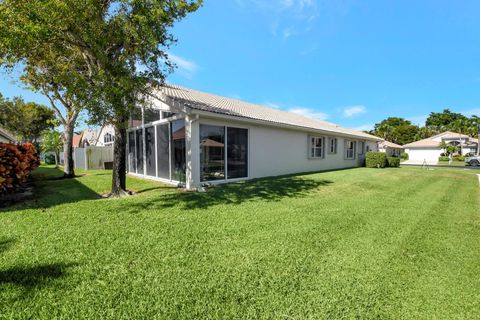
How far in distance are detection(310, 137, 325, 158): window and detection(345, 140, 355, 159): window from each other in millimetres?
4489

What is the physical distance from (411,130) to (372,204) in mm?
72286

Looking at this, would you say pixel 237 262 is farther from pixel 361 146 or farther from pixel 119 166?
pixel 361 146

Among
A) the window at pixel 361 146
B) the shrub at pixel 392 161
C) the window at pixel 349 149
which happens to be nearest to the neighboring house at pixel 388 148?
the shrub at pixel 392 161

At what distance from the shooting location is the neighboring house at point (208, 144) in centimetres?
863

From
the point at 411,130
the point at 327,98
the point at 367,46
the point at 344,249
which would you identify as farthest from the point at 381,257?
the point at 411,130

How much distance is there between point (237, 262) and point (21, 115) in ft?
126

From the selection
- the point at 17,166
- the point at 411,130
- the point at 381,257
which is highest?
the point at 411,130

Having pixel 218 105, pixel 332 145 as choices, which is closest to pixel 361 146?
pixel 332 145

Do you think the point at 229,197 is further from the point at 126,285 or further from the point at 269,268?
the point at 126,285

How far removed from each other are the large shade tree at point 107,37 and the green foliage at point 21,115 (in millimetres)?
26100

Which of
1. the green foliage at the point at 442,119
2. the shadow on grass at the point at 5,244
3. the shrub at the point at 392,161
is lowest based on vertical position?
the shadow on grass at the point at 5,244

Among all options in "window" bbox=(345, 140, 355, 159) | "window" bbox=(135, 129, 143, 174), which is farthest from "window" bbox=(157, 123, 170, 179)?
"window" bbox=(345, 140, 355, 159)

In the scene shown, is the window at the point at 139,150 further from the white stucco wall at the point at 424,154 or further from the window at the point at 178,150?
the white stucco wall at the point at 424,154

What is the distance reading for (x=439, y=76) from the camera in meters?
29.1
